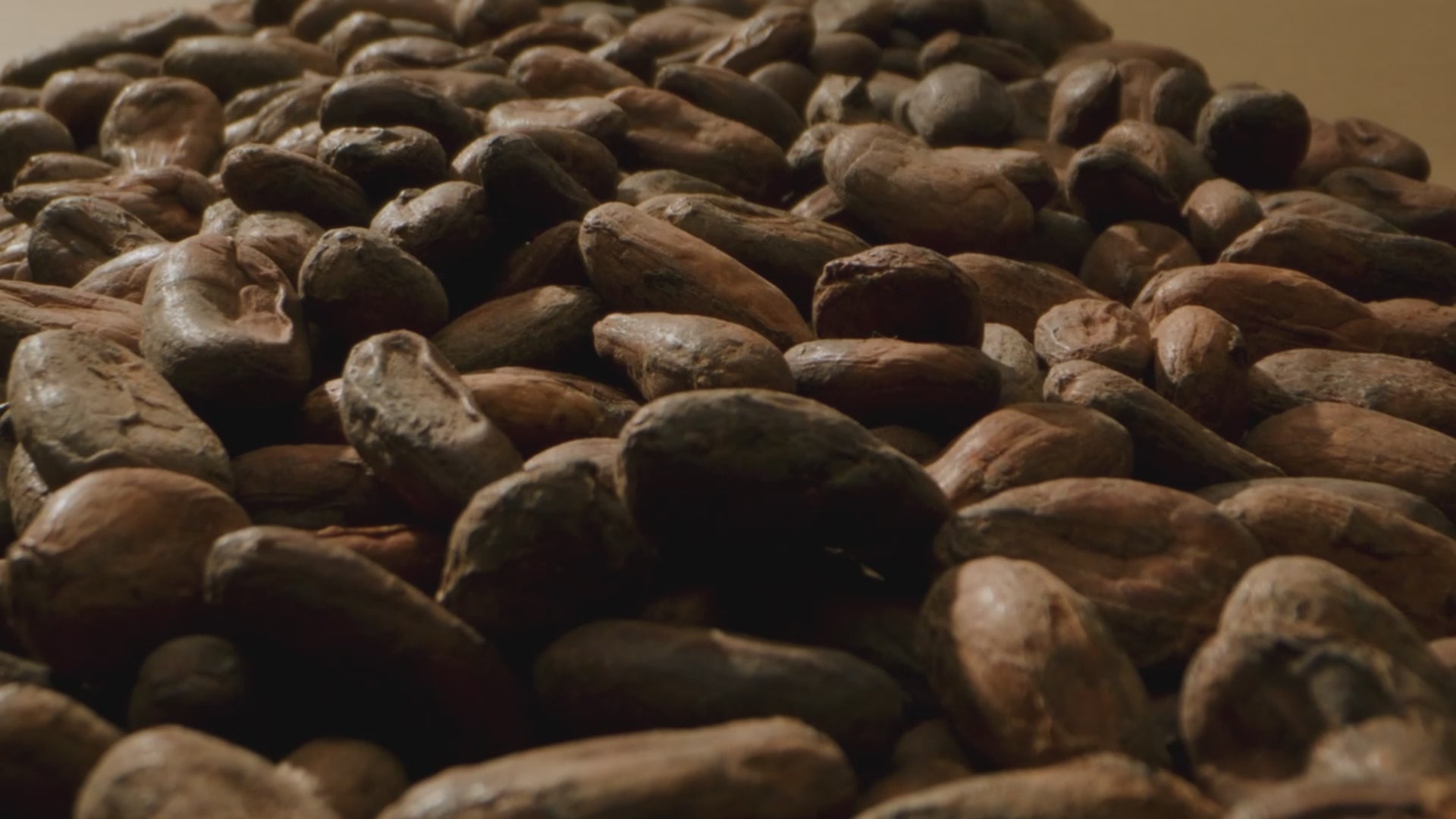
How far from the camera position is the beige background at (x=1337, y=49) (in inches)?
94.7

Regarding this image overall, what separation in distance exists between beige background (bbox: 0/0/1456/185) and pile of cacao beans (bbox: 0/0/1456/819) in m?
0.59

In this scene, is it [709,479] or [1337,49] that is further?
[1337,49]

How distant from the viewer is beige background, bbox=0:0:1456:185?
→ 94.7 inches

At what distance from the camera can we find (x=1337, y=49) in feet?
8.27

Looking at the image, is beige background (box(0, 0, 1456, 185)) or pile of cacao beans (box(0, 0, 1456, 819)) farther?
beige background (box(0, 0, 1456, 185))

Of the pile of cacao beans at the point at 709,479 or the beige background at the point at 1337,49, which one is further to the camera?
the beige background at the point at 1337,49

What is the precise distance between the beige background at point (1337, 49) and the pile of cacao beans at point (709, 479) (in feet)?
1.92

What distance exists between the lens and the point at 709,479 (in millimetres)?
859

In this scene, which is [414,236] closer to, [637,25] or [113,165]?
[113,165]

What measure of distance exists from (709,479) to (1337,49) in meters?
2.11

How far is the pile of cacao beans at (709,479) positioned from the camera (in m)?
0.72

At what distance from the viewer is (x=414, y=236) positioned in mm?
1341

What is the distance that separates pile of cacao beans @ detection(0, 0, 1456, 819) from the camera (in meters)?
0.72

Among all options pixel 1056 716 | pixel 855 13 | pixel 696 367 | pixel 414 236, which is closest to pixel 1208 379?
pixel 696 367
